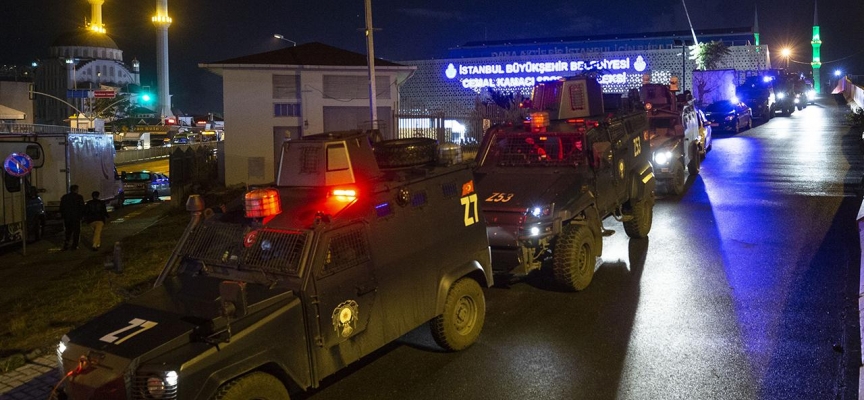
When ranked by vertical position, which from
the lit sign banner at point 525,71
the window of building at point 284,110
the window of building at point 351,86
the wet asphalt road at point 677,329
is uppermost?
the lit sign banner at point 525,71

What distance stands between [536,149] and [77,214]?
1057cm

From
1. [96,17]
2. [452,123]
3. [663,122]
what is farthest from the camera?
[96,17]

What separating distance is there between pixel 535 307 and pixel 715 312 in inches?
81.9

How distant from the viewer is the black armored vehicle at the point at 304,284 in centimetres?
468

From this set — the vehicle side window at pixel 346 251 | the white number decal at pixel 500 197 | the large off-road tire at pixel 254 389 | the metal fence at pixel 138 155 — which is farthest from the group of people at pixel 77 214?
the metal fence at pixel 138 155

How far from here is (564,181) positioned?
9734 millimetres

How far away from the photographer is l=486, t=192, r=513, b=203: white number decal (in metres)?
9.29

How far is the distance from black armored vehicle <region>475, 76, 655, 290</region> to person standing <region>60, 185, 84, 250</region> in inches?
381

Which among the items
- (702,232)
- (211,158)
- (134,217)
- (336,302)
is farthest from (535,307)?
(211,158)

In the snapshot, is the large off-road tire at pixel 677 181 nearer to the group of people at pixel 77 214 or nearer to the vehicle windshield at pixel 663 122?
the vehicle windshield at pixel 663 122

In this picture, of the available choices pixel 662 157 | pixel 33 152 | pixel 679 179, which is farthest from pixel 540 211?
pixel 33 152

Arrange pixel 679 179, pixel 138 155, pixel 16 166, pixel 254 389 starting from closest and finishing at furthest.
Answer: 1. pixel 254 389
2. pixel 16 166
3. pixel 679 179
4. pixel 138 155

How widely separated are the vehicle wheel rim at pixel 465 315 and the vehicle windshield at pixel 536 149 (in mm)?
3632

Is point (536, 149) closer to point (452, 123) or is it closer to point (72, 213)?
point (72, 213)
